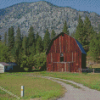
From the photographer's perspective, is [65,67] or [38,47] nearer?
[65,67]

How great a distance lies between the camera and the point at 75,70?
130 feet

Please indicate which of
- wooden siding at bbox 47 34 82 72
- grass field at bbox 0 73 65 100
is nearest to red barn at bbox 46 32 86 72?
wooden siding at bbox 47 34 82 72

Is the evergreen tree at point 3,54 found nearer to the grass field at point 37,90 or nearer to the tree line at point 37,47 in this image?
the tree line at point 37,47

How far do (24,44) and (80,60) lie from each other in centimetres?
7269

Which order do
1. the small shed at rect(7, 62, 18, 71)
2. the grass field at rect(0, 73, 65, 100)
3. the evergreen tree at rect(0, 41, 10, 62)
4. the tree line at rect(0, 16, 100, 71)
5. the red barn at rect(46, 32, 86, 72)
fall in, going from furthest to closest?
the evergreen tree at rect(0, 41, 10, 62), the tree line at rect(0, 16, 100, 71), the small shed at rect(7, 62, 18, 71), the red barn at rect(46, 32, 86, 72), the grass field at rect(0, 73, 65, 100)

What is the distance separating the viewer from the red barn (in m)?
39.8

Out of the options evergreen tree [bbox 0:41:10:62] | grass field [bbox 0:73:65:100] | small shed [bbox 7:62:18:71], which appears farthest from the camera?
evergreen tree [bbox 0:41:10:62]

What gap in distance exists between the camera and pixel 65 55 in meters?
41.1

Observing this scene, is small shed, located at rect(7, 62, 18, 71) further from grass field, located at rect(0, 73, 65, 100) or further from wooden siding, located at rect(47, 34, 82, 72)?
grass field, located at rect(0, 73, 65, 100)

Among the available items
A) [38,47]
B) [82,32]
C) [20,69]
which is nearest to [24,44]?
[38,47]

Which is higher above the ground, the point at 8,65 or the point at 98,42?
the point at 98,42

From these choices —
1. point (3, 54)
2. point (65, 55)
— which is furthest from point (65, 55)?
point (3, 54)

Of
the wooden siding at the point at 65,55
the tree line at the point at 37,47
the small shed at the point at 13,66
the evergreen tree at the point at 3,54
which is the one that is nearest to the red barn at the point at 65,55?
the wooden siding at the point at 65,55

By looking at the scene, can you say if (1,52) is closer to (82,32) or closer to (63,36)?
(63,36)
